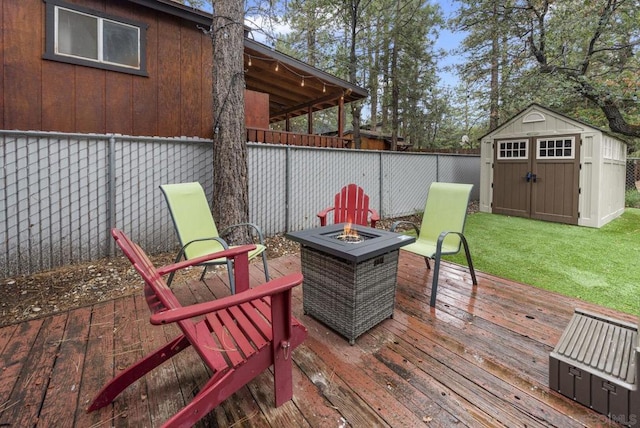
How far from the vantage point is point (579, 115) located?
922 cm

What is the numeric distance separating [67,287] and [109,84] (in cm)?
339

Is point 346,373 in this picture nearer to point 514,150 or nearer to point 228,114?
point 228,114

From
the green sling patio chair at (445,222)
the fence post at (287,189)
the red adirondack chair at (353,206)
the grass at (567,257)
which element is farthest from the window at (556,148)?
the fence post at (287,189)

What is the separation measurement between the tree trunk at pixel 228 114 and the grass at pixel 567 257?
112 inches

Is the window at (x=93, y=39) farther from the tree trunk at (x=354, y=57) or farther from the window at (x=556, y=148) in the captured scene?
the window at (x=556, y=148)

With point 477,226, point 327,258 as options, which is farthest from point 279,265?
point 477,226

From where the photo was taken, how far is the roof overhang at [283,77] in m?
5.18

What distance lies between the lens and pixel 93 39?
4539mm

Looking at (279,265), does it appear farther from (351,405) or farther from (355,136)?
(355,136)

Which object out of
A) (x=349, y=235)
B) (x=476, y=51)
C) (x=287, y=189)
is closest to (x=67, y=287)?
(x=349, y=235)

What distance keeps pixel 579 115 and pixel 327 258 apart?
444 inches

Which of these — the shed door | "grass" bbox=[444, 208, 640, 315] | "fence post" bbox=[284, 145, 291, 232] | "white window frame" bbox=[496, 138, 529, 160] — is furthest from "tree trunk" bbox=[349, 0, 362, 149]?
"fence post" bbox=[284, 145, 291, 232]

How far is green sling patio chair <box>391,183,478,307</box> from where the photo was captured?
9.14ft

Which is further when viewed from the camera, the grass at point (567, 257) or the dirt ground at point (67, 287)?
the grass at point (567, 257)
